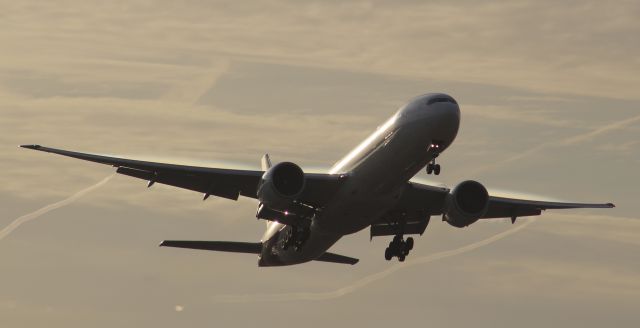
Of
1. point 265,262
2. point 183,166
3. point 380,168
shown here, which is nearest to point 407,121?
point 380,168

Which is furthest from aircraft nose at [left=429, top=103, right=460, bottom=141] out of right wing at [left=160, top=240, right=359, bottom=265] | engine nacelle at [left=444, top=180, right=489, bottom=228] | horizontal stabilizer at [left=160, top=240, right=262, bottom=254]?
horizontal stabilizer at [left=160, top=240, right=262, bottom=254]

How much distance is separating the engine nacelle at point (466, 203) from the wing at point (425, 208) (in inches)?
34.3

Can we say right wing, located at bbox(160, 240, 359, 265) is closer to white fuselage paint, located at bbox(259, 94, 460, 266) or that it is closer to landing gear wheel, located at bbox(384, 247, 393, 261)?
landing gear wheel, located at bbox(384, 247, 393, 261)

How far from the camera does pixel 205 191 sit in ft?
209

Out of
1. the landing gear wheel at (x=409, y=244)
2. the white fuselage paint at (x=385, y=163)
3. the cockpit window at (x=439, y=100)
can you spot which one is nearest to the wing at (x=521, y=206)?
the landing gear wheel at (x=409, y=244)

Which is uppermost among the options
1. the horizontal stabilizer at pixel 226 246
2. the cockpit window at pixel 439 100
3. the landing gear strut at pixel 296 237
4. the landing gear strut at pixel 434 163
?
the cockpit window at pixel 439 100

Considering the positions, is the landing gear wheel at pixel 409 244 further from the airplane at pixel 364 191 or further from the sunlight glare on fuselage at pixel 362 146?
the sunlight glare on fuselage at pixel 362 146

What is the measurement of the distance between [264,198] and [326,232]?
440cm

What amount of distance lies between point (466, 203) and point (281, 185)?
9121 millimetres

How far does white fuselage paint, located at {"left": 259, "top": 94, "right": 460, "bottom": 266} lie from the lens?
56188 millimetres

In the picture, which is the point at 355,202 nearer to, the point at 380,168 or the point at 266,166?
the point at 380,168

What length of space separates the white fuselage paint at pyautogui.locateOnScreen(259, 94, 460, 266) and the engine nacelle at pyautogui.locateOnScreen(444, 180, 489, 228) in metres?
3.65

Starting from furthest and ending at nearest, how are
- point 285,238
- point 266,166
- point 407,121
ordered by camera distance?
point 266,166 < point 285,238 < point 407,121

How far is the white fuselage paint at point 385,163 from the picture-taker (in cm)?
5619
